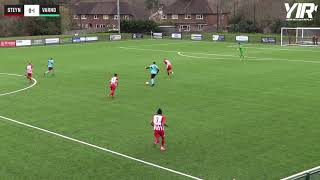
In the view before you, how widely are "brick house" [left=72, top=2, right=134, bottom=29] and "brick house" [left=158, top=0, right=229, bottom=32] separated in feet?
42.1

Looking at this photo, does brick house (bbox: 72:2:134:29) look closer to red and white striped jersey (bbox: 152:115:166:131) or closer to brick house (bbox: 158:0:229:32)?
brick house (bbox: 158:0:229:32)

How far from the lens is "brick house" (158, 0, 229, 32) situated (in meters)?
129

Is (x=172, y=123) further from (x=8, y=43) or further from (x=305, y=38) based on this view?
(x=8, y=43)

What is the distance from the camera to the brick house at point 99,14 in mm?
136625

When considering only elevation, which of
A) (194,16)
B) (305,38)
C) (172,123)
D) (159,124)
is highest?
(194,16)

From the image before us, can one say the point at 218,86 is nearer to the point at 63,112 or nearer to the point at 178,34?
the point at 63,112

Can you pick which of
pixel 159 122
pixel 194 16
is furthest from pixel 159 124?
pixel 194 16

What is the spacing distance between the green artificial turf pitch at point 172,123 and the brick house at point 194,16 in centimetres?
8641

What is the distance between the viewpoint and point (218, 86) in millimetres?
34219

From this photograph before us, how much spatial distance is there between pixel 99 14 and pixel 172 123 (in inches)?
4721

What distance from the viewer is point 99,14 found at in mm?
139250

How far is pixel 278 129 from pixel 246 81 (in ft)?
50.4

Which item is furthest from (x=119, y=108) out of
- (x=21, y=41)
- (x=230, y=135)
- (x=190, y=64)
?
(x=21, y=41)
